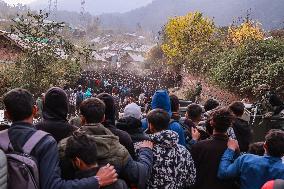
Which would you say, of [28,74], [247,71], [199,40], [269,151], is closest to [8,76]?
[28,74]

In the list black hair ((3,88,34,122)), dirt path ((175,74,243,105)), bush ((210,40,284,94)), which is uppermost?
black hair ((3,88,34,122))

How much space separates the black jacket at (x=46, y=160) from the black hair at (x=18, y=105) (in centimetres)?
8

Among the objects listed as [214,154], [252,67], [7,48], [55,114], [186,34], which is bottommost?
[252,67]

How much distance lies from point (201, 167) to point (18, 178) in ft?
6.54

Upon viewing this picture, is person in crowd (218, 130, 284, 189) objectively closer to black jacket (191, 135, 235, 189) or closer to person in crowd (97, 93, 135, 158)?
black jacket (191, 135, 235, 189)

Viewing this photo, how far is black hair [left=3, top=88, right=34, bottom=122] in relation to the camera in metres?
3.27

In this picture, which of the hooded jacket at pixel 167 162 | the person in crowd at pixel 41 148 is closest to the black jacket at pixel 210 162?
the hooded jacket at pixel 167 162

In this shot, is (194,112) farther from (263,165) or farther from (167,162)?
(263,165)

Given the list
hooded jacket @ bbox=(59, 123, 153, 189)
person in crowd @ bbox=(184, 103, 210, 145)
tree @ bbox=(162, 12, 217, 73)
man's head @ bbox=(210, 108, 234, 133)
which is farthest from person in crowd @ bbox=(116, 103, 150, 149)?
tree @ bbox=(162, 12, 217, 73)

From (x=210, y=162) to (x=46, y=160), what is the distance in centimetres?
179

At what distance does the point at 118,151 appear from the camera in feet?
11.6

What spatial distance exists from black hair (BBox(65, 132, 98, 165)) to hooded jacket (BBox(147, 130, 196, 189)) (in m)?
0.96

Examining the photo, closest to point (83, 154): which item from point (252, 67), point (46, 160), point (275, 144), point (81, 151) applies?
point (81, 151)

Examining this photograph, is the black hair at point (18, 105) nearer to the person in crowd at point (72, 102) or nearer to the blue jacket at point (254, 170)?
the blue jacket at point (254, 170)
